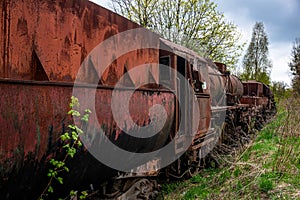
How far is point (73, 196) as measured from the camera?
2.91 meters

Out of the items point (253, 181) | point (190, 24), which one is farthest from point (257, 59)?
point (253, 181)

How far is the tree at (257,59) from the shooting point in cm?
3494

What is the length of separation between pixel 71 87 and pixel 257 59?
3891 centimetres

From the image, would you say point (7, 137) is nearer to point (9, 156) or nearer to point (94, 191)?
point (9, 156)

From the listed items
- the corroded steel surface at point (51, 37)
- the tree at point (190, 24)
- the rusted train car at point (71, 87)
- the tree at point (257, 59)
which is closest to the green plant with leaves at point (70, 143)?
the rusted train car at point (71, 87)

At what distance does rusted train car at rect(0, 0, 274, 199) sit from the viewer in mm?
1925

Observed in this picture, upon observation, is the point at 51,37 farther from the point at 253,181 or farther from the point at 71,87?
the point at 253,181

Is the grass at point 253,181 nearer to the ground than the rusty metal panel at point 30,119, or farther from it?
nearer to the ground

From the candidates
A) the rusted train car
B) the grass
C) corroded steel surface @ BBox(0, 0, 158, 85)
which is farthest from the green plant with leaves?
the grass

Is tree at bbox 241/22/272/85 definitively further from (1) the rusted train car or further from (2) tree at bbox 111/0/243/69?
(1) the rusted train car

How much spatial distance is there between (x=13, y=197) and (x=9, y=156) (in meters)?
0.41

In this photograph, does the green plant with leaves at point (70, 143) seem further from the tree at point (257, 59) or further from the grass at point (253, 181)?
the tree at point (257, 59)

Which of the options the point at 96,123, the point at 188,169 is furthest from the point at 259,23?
the point at 96,123

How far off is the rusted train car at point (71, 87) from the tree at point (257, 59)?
32.2 meters
